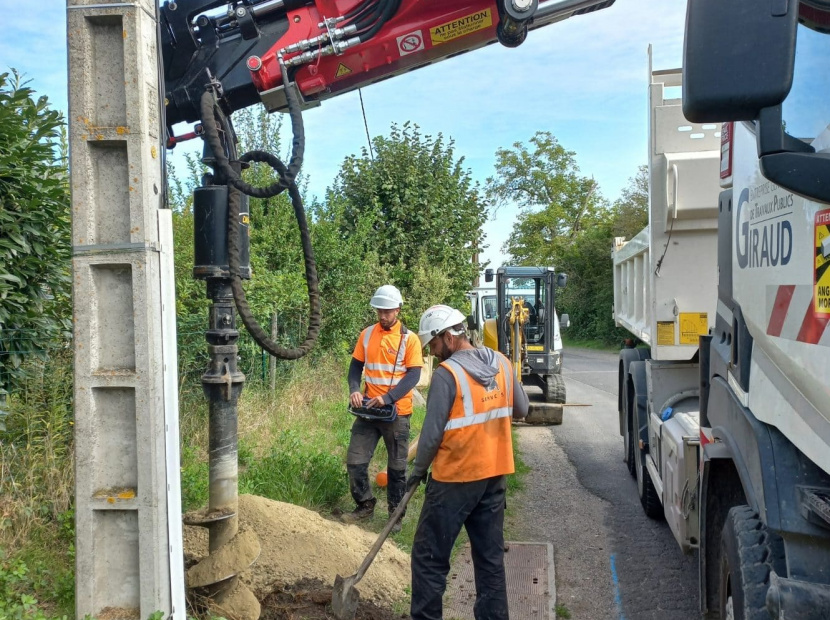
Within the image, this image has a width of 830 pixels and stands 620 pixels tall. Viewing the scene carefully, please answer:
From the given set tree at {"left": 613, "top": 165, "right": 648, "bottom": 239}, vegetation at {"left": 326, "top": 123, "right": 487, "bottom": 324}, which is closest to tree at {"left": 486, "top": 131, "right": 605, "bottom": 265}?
tree at {"left": 613, "top": 165, "right": 648, "bottom": 239}

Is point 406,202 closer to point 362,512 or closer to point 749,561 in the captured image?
point 362,512

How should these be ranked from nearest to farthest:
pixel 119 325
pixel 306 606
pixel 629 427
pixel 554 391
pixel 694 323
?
pixel 119 325
pixel 306 606
pixel 694 323
pixel 629 427
pixel 554 391

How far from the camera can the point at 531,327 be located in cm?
1277

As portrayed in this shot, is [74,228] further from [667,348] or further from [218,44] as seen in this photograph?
[667,348]

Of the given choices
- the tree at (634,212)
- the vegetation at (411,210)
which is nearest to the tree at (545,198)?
the tree at (634,212)

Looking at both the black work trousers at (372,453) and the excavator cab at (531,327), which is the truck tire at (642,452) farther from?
the excavator cab at (531,327)

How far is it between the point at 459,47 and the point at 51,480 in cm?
351

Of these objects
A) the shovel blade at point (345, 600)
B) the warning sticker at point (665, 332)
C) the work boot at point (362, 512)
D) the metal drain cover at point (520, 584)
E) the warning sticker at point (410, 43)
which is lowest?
the metal drain cover at point (520, 584)

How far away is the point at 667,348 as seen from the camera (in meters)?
5.81

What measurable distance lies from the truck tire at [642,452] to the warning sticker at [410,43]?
3.89 meters

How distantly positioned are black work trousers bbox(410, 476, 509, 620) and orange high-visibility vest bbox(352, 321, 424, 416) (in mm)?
1990

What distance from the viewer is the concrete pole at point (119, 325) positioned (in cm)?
312

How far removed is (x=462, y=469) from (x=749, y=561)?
1.66m

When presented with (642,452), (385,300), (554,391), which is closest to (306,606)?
(385,300)
